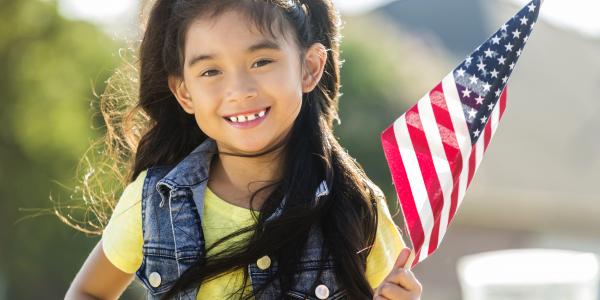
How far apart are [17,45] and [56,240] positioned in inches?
132

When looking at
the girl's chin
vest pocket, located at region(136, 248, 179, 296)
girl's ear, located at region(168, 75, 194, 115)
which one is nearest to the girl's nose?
the girl's chin

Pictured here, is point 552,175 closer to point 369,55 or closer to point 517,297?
point 369,55

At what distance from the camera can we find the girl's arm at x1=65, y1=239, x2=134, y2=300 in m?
3.80

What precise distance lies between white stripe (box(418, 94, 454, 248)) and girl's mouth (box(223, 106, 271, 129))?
0.45 meters

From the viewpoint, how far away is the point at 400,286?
3291 millimetres

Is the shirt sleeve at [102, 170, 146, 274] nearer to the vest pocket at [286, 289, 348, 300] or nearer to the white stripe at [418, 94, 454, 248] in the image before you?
the vest pocket at [286, 289, 348, 300]

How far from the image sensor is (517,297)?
9.45m

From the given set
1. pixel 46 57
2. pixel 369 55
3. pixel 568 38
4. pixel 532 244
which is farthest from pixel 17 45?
pixel 568 38

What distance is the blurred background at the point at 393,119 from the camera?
21.0 meters

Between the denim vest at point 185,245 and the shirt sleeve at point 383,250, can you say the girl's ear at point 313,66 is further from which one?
the shirt sleeve at point 383,250

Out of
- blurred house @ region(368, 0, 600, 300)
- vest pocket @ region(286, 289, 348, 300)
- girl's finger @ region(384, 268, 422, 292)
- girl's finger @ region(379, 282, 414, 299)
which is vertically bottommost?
blurred house @ region(368, 0, 600, 300)

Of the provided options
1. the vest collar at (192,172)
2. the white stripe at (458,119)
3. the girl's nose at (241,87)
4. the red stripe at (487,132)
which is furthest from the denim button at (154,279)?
the red stripe at (487,132)

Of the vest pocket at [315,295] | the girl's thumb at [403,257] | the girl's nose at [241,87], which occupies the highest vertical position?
the girl's nose at [241,87]

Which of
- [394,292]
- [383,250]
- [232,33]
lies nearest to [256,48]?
[232,33]
